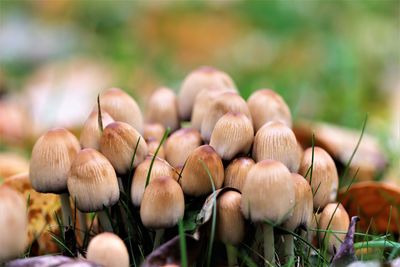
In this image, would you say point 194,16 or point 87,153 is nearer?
point 87,153

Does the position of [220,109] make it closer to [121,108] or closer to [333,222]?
[121,108]

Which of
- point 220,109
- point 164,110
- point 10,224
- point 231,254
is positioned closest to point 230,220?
point 231,254

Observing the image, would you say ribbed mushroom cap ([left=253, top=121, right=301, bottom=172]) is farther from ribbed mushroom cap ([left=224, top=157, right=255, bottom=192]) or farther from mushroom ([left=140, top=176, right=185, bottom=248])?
mushroom ([left=140, top=176, right=185, bottom=248])

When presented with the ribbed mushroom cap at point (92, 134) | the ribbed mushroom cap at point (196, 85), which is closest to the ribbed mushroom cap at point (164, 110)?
the ribbed mushroom cap at point (196, 85)

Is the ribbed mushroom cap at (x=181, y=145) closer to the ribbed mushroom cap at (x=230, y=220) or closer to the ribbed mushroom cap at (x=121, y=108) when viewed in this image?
the ribbed mushroom cap at (x=121, y=108)

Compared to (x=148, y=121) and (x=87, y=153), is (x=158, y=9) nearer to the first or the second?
(x=148, y=121)

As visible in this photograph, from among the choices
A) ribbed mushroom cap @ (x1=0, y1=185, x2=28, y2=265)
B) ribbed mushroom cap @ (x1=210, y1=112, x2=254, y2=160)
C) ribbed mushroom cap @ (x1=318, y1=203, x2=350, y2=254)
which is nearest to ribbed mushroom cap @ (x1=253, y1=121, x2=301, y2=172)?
ribbed mushroom cap @ (x1=210, y1=112, x2=254, y2=160)

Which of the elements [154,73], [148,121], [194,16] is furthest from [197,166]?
[194,16]
